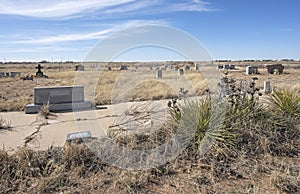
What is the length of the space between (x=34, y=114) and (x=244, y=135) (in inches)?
249

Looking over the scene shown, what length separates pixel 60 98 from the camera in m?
9.44

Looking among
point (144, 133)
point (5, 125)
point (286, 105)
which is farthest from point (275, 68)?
point (5, 125)

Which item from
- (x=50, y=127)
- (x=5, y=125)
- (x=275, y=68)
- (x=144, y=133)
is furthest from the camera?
(x=275, y=68)

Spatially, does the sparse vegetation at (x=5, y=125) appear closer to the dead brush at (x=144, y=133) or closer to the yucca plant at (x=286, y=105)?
the dead brush at (x=144, y=133)

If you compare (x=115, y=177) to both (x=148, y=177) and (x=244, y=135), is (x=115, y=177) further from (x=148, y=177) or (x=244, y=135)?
(x=244, y=135)

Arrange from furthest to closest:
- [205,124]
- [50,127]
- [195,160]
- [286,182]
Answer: [50,127] < [205,124] < [195,160] < [286,182]

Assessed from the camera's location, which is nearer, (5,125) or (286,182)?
(286,182)

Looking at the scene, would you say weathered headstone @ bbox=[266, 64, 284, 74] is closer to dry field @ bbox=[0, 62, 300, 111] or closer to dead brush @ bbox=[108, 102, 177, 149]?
dry field @ bbox=[0, 62, 300, 111]

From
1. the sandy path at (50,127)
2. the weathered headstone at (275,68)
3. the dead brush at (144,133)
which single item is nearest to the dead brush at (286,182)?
the dead brush at (144,133)

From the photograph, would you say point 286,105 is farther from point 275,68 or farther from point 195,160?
point 275,68

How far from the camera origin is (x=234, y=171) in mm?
3922

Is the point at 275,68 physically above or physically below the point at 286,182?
above

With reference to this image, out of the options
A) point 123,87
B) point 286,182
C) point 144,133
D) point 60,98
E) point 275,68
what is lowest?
point 286,182

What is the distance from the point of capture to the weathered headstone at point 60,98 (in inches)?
359
